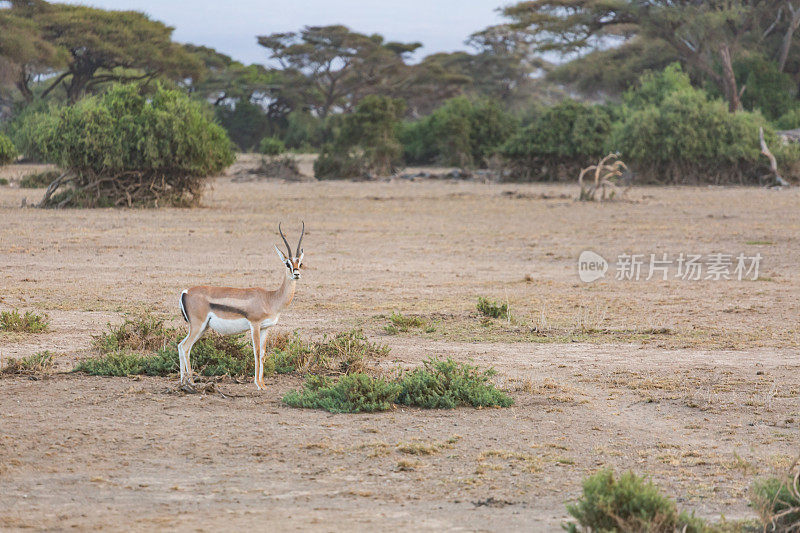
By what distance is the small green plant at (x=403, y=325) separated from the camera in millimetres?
9242

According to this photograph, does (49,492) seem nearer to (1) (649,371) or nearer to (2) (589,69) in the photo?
(1) (649,371)

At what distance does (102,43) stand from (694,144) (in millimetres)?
24017

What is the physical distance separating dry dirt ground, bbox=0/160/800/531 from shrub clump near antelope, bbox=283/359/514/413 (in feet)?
0.32

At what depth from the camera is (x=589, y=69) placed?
4628 cm

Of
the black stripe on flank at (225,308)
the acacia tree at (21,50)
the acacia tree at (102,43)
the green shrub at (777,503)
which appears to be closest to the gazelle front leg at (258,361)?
the black stripe on flank at (225,308)

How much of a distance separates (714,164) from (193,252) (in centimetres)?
2062

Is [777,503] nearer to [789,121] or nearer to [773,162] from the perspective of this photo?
[773,162]

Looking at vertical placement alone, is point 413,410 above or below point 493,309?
below

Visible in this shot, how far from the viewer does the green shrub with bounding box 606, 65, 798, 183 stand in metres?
30.5

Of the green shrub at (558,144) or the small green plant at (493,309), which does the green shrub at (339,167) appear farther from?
the small green plant at (493,309)

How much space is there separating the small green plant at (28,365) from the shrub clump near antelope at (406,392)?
6.32 ft

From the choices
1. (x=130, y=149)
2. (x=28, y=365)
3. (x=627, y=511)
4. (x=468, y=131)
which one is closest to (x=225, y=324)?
(x=28, y=365)

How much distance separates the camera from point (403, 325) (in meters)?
9.35

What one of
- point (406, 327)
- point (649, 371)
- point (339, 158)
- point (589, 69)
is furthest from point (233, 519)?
point (589, 69)
